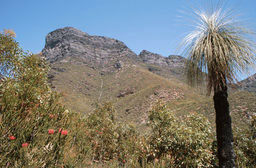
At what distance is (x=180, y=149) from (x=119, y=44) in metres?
166

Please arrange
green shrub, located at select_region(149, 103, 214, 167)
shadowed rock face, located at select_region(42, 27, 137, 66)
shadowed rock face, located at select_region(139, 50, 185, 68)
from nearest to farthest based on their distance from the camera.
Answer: green shrub, located at select_region(149, 103, 214, 167) < shadowed rock face, located at select_region(42, 27, 137, 66) < shadowed rock face, located at select_region(139, 50, 185, 68)

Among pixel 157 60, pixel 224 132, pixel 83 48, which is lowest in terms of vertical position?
pixel 224 132

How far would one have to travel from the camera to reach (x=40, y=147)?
2.65 m

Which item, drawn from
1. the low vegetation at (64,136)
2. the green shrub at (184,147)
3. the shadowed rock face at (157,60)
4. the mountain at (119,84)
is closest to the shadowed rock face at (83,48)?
the mountain at (119,84)

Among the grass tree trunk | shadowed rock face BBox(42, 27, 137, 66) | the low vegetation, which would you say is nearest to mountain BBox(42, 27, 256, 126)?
shadowed rock face BBox(42, 27, 137, 66)

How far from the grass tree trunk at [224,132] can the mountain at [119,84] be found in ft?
1.99

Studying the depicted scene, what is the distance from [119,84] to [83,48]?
3310 inches

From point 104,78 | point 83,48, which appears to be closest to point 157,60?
point 83,48

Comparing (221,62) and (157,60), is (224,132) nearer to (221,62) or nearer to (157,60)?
(221,62)

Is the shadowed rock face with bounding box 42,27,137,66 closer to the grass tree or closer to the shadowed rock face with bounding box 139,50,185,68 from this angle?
the shadowed rock face with bounding box 139,50,185,68

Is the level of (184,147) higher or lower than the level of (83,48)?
lower

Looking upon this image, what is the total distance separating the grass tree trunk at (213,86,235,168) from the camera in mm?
3475

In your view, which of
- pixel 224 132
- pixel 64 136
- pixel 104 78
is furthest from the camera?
pixel 104 78

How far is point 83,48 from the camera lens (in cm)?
A: 14738
